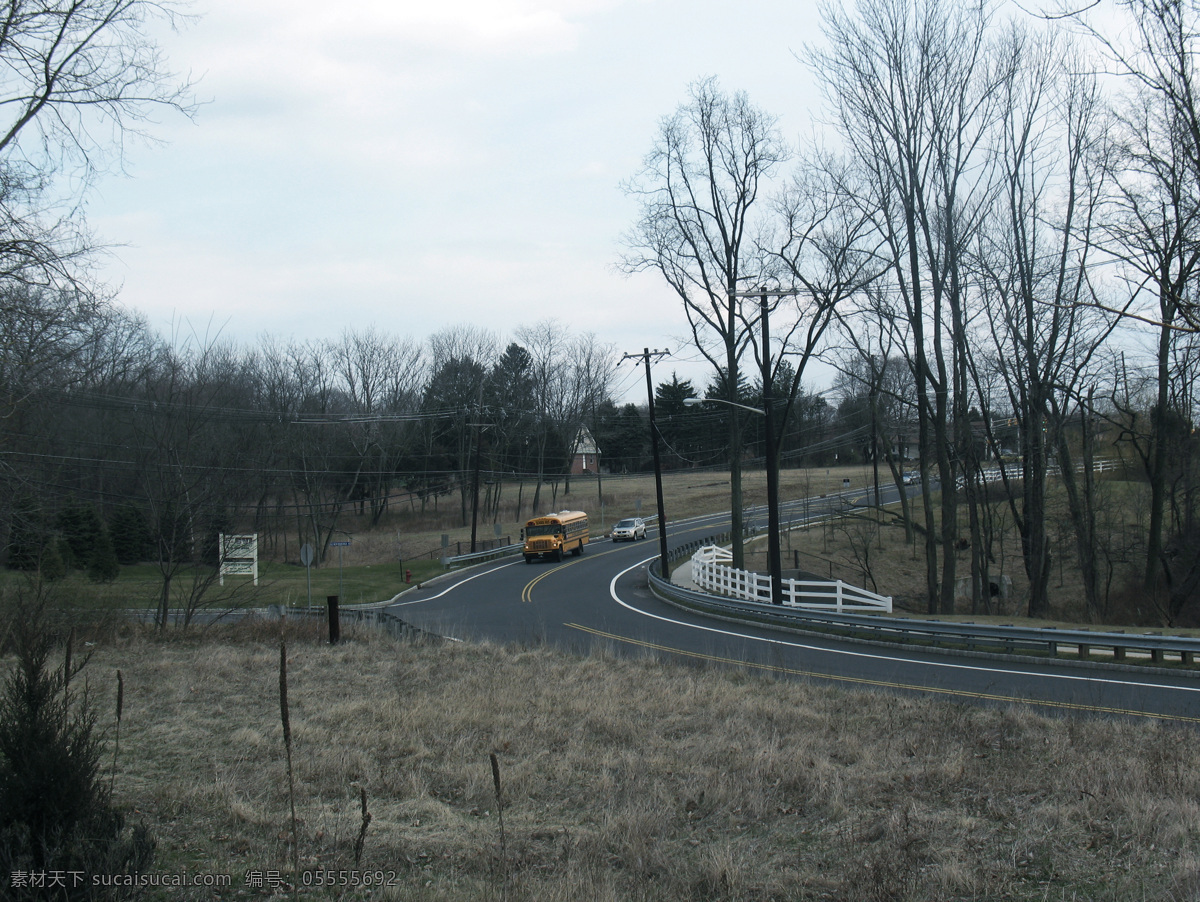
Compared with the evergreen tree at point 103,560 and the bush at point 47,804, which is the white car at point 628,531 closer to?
the evergreen tree at point 103,560

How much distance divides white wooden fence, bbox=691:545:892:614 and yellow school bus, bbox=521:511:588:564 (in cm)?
1303

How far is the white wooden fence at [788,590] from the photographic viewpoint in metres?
26.5

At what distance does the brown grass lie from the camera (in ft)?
18.0

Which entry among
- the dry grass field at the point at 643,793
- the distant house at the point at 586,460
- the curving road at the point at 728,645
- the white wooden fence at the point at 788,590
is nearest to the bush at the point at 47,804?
the dry grass field at the point at 643,793

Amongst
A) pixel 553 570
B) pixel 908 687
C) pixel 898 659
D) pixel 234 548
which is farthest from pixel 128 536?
pixel 908 687

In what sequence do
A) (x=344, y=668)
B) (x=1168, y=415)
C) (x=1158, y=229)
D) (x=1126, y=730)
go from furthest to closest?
1. (x=1168, y=415)
2. (x=344, y=668)
3. (x=1158, y=229)
4. (x=1126, y=730)

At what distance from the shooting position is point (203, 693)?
12773 mm

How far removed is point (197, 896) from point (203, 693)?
8.50 meters

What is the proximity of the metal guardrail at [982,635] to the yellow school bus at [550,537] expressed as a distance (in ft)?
74.8

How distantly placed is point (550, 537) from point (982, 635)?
104 ft

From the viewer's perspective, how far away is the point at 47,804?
4648mm

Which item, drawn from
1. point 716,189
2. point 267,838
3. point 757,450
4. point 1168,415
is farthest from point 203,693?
point 757,450

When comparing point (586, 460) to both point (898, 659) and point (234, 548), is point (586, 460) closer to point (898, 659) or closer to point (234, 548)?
point (234, 548)

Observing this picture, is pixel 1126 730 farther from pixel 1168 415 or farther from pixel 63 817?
pixel 1168 415
